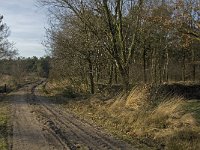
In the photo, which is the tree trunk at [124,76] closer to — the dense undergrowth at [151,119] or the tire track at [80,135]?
the dense undergrowth at [151,119]

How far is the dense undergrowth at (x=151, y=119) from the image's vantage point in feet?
42.1

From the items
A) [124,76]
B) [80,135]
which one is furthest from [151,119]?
[124,76]

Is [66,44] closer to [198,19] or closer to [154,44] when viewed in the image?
[198,19]

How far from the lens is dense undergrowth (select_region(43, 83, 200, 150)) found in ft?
42.1

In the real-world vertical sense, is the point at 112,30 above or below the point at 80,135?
above

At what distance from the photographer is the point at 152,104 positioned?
18.5 metres

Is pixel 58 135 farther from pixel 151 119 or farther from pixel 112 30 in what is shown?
pixel 112 30

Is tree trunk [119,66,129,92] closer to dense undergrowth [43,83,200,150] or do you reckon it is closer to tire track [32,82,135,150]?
dense undergrowth [43,83,200,150]

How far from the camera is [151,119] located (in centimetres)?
1557

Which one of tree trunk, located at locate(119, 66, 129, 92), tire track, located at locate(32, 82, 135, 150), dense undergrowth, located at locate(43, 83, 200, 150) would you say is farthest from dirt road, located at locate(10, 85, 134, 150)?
tree trunk, located at locate(119, 66, 129, 92)

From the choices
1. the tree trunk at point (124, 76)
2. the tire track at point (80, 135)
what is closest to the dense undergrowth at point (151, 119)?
the tire track at point (80, 135)

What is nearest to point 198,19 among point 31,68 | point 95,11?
point 95,11

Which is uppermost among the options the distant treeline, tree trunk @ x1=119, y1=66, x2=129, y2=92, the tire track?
the distant treeline

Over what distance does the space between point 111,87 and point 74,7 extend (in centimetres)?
798
